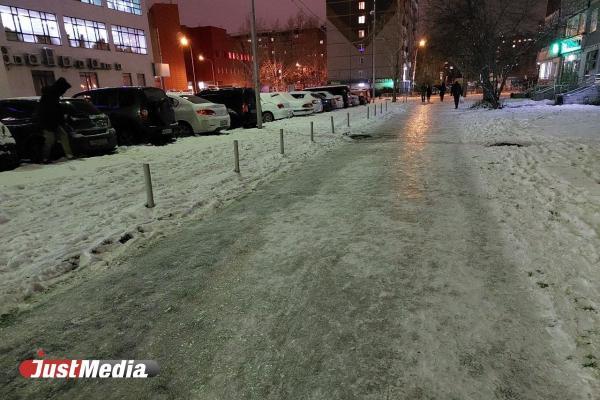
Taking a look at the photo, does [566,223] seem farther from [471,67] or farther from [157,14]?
[157,14]

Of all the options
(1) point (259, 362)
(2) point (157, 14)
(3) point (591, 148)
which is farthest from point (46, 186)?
(2) point (157, 14)

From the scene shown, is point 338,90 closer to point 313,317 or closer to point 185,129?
point 185,129

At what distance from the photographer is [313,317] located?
10.9ft

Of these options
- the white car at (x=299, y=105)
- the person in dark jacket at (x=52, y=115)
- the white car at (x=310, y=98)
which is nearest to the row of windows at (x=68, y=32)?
the white car at (x=299, y=105)

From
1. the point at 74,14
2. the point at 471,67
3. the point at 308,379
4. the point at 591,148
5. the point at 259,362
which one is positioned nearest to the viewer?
the point at 308,379

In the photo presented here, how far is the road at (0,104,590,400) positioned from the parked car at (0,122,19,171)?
635 centimetres

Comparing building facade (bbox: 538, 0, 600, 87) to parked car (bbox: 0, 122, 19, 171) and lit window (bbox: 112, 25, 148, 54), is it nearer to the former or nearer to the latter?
parked car (bbox: 0, 122, 19, 171)

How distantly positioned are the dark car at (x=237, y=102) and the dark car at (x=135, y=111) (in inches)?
204

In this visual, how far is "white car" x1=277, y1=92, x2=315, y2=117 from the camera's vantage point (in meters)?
24.6

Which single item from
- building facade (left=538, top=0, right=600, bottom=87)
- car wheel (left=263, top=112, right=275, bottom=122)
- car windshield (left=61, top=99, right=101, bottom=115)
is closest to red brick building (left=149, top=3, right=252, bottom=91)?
car wheel (left=263, top=112, right=275, bottom=122)

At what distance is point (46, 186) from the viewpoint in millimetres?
7762

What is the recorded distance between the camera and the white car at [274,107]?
2184 cm

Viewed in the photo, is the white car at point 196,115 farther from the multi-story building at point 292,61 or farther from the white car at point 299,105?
the multi-story building at point 292,61

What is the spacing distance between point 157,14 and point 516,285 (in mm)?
68947
